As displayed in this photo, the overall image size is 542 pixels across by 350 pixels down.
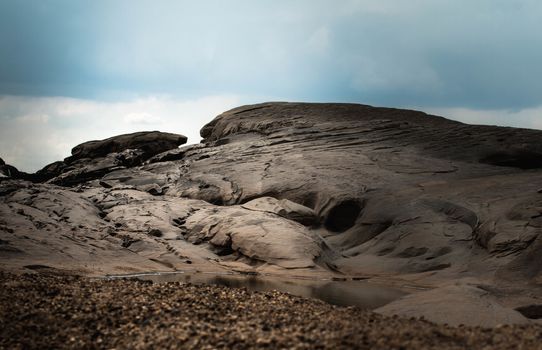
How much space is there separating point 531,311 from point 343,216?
33.7 ft

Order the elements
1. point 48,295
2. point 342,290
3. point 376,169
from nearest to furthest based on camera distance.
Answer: point 48,295 < point 342,290 < point 376,169

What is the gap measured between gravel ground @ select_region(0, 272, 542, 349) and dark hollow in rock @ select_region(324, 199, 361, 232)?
1025 centimetres

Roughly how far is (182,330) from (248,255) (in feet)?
31.3

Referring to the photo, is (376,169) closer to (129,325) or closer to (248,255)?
(248,255)

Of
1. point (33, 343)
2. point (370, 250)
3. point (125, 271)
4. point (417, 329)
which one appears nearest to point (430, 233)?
point (370, 250)

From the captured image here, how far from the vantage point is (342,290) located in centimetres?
1421

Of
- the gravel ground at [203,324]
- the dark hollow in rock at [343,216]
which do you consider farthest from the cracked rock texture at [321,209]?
the gravel ground at [203,324]

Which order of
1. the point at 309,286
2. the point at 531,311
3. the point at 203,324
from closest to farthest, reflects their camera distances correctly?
the point at 203,324 → the point at 531,311 → the point at 309,286

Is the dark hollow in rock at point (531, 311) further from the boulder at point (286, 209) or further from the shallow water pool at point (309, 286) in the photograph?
the boulder at point (286, 209)

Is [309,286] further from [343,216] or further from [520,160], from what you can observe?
[520,160]

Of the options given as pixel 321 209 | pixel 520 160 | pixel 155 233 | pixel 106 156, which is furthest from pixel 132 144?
pixel 520 160

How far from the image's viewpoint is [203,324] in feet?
28.1

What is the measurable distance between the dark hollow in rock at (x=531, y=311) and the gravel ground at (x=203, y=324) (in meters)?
2.60

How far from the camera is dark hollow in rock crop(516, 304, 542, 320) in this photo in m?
11.2
